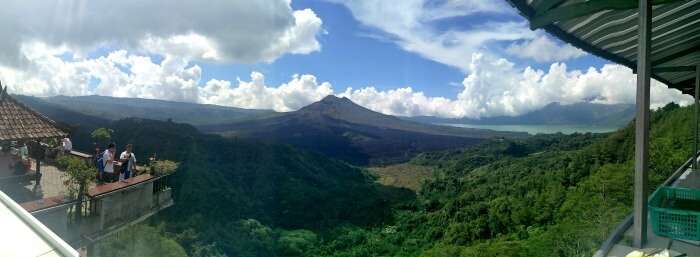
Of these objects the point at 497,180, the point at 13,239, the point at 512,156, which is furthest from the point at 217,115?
the point at 13,239

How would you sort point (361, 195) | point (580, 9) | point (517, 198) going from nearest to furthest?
1. point (580, 9)
2. point (517, 198)
3. point (361, 195)

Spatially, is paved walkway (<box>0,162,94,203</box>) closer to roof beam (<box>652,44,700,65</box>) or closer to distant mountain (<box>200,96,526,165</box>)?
roof beam (<box>652,44,700,65</box>)

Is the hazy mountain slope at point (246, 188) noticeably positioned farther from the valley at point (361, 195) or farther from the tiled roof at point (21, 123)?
the tiled roof at point (21, 123)

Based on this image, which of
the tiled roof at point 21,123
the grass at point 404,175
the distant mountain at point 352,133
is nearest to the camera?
the tiled roof at point 21,123

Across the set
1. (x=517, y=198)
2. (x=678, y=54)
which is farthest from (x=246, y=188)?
(x=678, y=54)

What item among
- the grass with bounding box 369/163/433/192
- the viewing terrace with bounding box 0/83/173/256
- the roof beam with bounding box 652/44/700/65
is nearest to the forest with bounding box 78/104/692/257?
the grass with bounding box 369/163/433/192

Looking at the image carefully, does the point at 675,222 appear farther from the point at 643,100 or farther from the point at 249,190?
the point at 249,190

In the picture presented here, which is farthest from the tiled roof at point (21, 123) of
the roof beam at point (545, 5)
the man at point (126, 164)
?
the roof beam at point (545, 5)
